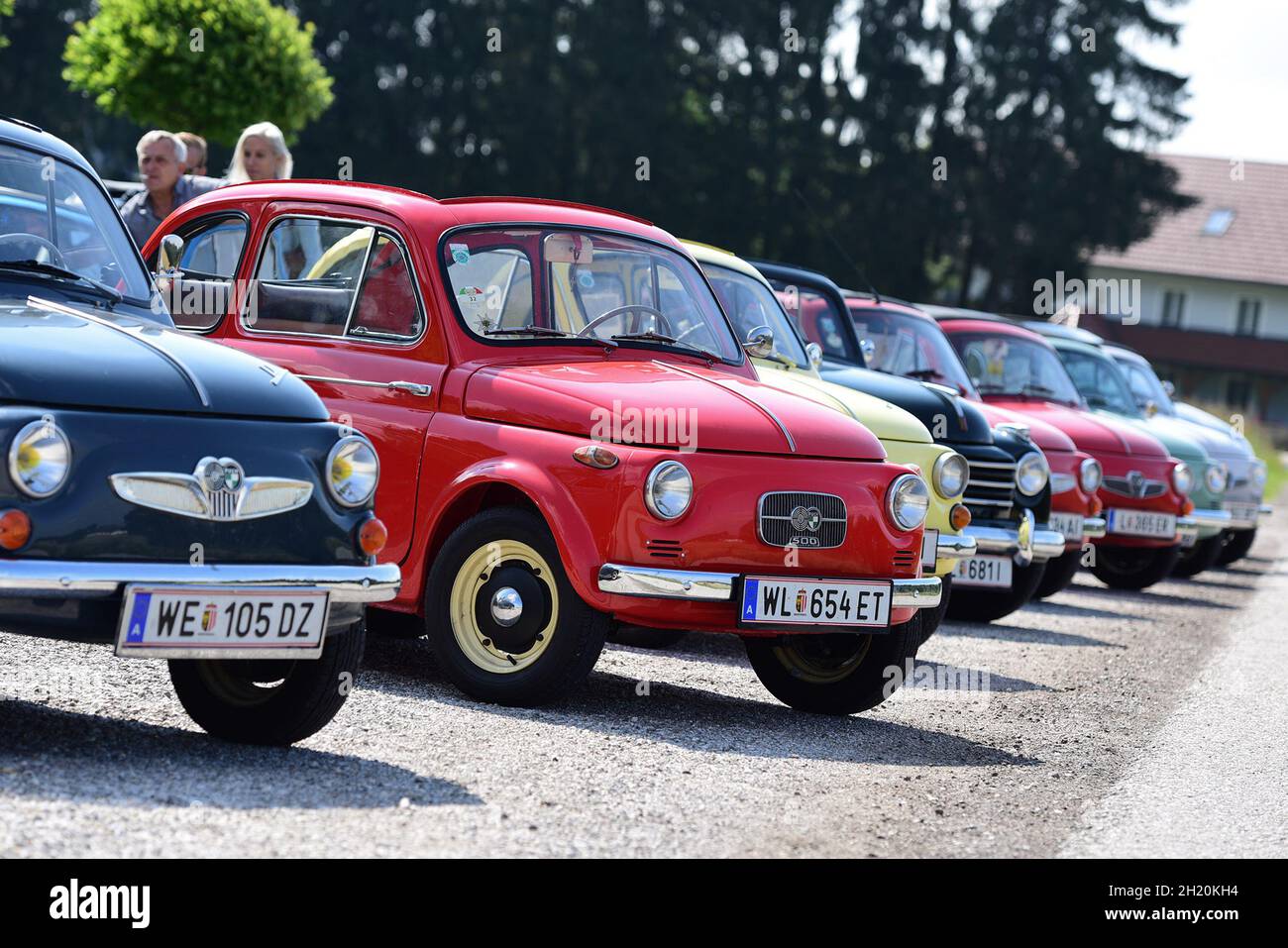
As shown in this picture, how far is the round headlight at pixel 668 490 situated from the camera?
7203 millimetres

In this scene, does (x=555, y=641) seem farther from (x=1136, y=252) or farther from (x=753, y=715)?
(x=1136, y=252)

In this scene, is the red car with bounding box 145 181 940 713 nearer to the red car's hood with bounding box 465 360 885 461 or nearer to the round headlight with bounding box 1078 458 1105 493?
the red car's hood with bounding box 465 360 885 461

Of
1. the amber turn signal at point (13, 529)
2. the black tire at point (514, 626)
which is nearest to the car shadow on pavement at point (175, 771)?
the amber turn signal at point (13, 529)

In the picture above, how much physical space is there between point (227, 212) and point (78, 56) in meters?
10.1

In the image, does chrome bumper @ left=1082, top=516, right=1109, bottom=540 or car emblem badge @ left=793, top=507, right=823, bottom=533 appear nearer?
car emblem badge @ left=793, top=507, right=823, bottom=533

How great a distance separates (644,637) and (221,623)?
454 centimetres

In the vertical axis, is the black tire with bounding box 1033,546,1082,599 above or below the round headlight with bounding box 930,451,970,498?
below

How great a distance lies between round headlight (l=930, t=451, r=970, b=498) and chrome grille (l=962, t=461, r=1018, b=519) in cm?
184

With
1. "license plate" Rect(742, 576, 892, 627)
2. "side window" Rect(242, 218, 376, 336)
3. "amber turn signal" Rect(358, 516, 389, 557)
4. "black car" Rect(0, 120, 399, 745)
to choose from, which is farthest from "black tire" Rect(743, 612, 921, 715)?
"black car" Rect(0, 120, 399, 745)

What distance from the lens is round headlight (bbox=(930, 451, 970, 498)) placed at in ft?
32.3

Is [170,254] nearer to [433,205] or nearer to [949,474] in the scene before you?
[433,205]

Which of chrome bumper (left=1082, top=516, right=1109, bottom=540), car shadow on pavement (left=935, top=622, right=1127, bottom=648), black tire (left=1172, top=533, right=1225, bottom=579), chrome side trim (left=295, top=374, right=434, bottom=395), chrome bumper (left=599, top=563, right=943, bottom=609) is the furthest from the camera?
black tire (left=1172, top=533, right=1225, bottom=579)

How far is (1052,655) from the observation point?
11367mm
